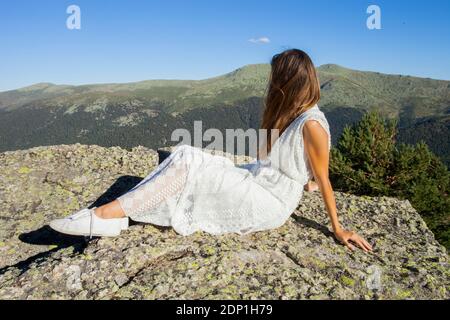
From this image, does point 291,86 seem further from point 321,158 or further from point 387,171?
point 387,171

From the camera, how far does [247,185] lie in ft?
16.6

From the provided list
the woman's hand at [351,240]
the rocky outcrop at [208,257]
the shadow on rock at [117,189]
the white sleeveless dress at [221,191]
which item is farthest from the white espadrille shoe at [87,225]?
the woman's hand at [351,240]

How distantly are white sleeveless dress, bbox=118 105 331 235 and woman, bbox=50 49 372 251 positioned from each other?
0.01 meters

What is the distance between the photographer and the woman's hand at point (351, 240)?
4.98 meters

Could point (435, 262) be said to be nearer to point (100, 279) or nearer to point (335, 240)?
point (335, 240)

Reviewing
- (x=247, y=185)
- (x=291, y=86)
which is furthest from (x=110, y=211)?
(x=291, y=86)

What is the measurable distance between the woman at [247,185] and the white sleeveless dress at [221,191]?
13 millimetres

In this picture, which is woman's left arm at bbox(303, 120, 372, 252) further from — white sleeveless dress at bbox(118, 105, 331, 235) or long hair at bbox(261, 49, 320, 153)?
long hair at bbox(261, 49, 320, 153)

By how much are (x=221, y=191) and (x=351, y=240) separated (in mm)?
1870

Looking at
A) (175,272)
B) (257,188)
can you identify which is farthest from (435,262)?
(175,272)

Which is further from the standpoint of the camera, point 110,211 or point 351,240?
point 351,240

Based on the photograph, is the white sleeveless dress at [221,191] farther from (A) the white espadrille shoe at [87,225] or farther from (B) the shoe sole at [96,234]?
(A) the white espadrille shoe at [87,225]

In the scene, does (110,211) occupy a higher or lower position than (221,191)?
lower
